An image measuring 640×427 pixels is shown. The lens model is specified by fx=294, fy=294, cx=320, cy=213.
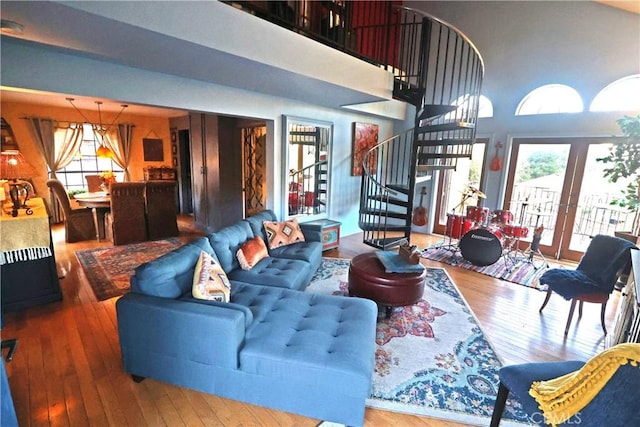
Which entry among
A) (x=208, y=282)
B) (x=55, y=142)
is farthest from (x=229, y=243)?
(x=55, y=142)

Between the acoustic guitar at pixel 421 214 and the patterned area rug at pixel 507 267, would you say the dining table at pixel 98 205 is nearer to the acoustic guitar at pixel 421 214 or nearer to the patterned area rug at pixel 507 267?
the patterned area rug at pixel 507 267

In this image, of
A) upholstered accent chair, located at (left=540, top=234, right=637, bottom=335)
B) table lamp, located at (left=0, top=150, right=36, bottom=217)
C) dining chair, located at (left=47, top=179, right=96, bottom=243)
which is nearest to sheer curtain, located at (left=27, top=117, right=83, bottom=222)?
dining chair, located at (left=47, top=179, right=96, bottom=243)

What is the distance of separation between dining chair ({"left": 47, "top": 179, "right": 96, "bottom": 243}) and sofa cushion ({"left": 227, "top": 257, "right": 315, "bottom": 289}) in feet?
13.0

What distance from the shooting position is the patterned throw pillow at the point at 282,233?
12.1 feet

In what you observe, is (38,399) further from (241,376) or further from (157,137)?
(157,137)

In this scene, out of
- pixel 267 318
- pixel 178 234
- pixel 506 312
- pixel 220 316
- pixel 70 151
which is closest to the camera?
pixel 220 316

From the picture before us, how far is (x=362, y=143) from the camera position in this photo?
5.96 meters

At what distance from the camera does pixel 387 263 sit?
303 centimetres

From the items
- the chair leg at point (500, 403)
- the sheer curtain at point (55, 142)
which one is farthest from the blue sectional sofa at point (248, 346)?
the sheer curtain at point (55, 142)

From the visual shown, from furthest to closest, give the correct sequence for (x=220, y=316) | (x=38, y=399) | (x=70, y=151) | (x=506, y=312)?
(x=70, y=151) < (x=506, y=312) < (x=38, y=399) < (x=220, y=316)

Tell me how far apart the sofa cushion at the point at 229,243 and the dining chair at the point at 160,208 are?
2.87 m

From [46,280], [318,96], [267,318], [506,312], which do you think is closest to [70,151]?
[46,280]

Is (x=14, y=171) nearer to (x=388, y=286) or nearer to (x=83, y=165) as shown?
(x=388, y=286)

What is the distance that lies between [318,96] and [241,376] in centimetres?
360
